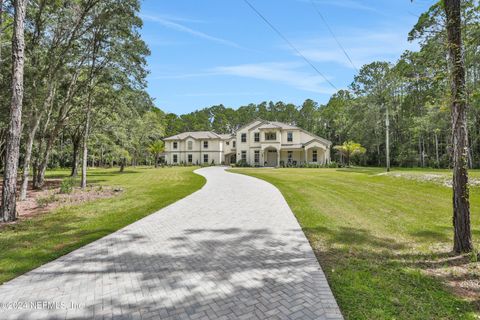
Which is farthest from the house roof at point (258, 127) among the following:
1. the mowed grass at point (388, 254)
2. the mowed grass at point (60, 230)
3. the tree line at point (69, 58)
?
the mowed grass at point (60, 230)

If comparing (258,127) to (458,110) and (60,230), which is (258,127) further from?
(458,110)

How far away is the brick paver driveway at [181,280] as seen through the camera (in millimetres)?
3217

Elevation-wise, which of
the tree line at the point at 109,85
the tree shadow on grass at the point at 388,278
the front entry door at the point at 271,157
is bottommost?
the tree shadow on grass at the point at 388,278

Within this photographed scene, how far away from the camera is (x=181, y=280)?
13.1 feet

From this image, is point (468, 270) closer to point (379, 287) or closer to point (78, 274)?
Answer: point (379, 287)

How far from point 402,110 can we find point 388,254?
41.4 m

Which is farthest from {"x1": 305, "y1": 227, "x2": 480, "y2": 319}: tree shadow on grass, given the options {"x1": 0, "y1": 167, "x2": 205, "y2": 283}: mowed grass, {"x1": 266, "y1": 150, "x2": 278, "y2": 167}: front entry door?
{"x1": 266, "y1": 150, "x2": 278, "y2": 167}: front entry door

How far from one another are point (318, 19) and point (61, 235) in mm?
10443

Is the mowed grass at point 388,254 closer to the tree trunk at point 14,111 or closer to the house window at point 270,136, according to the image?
the tree trunk at point 14,111

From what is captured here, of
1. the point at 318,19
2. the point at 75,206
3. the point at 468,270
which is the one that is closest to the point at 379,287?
the point at 468,270

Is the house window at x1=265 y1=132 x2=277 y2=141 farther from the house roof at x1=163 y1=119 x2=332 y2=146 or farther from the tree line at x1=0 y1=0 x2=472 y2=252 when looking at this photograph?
the tree line at x1=0 y1=0 x2=472 y2=252

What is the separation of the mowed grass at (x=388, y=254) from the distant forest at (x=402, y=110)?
2.16 metres

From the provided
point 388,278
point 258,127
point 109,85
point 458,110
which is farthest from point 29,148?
point 258,127

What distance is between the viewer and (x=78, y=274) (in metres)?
4.23
